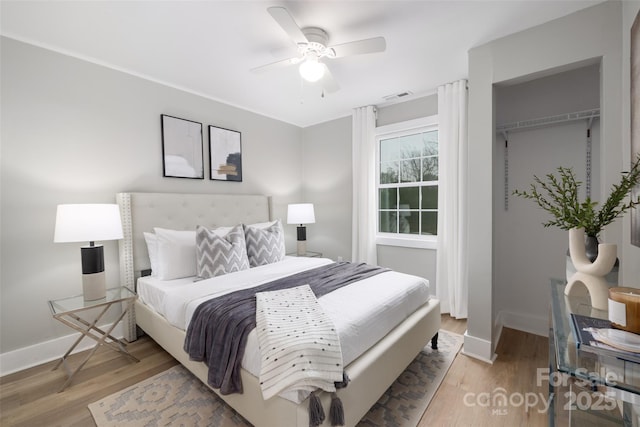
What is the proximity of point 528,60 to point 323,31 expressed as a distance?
5.20 feet

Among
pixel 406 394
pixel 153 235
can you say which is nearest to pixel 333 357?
pixel 406 394

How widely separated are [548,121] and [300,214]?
9.54 feet

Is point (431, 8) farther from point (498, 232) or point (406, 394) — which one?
point (406, 394)

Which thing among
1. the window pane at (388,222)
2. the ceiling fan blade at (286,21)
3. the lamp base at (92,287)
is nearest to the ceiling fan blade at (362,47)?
the ceiling fan blade at (286,21)

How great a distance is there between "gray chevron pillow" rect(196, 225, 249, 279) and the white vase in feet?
8.02

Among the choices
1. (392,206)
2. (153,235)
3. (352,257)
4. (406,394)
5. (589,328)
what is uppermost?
(392,206)

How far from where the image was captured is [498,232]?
2807 mm

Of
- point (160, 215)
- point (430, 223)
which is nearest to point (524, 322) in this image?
point (430, 223)

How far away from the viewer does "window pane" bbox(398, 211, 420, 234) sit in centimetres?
356

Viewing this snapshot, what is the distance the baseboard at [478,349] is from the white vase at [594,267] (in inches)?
47.0

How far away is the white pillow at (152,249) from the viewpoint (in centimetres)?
256

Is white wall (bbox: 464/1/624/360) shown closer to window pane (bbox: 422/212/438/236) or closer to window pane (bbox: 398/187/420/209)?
window pane (bbox: 422/212/438/236)

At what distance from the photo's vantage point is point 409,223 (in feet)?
11.9

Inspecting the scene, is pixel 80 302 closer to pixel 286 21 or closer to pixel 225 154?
pixel 225 154
